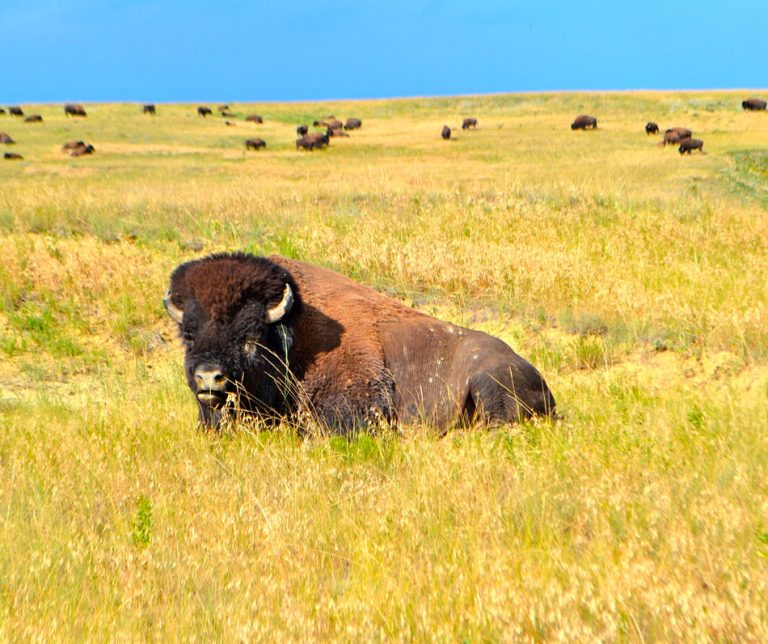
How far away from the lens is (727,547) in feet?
10.3

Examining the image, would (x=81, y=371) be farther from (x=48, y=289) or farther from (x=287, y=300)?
(x=287, y=300)

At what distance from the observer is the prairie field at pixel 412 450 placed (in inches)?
119

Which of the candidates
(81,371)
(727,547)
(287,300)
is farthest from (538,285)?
(727,547)

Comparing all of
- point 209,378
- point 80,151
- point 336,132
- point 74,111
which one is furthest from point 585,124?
point 209,378

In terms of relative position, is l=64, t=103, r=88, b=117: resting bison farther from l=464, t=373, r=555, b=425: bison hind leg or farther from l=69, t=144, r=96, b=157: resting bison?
l=464, t=373, r=555, b=425: bison hind leg

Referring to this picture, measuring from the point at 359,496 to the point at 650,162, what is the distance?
91.8ft

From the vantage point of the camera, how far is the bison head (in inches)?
223

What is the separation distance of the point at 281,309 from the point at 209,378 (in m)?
0.84

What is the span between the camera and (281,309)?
596cm

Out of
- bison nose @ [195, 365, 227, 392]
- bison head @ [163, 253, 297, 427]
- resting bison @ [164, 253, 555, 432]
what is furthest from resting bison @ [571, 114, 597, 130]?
bison nose @ [195, 365, 227, 392]

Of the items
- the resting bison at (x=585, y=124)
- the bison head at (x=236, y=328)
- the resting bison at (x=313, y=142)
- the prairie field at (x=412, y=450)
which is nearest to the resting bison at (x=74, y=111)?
the resting bison at (x=313, y=142)

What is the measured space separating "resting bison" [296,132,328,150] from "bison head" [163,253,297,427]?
37.8 m

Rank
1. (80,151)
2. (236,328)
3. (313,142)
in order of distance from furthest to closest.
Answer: (313,142) < (80,151) < (236,328)

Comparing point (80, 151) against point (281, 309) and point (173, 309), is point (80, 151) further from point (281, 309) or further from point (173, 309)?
point (281, 309)
